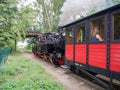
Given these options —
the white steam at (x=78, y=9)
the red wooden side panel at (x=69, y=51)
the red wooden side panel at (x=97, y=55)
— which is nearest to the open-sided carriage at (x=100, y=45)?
the red wooden side panel at (x=97, y=55)

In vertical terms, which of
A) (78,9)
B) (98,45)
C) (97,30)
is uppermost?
(78,9)

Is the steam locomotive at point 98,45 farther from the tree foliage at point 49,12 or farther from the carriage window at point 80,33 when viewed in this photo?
the tree foliage at point 49,12

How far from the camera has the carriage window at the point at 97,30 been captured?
6887 mm

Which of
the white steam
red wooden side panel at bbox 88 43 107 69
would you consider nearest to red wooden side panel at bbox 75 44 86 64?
red wooden side panel at bbox 88 43 107 69

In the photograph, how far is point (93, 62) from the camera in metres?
7.32

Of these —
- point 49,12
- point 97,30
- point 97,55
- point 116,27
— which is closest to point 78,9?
point 49,12

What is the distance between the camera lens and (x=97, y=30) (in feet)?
23.9

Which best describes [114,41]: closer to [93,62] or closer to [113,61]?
[113,61]

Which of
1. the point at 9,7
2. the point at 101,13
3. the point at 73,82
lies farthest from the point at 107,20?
the point at 9,7

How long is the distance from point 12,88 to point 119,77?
3074mm

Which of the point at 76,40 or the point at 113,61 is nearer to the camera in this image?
the point at 113,61

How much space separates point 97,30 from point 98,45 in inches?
25.6

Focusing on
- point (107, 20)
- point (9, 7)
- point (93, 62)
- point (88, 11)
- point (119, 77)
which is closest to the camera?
point (119, 77)

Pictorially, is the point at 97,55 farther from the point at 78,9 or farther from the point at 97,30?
the point at 78,9
